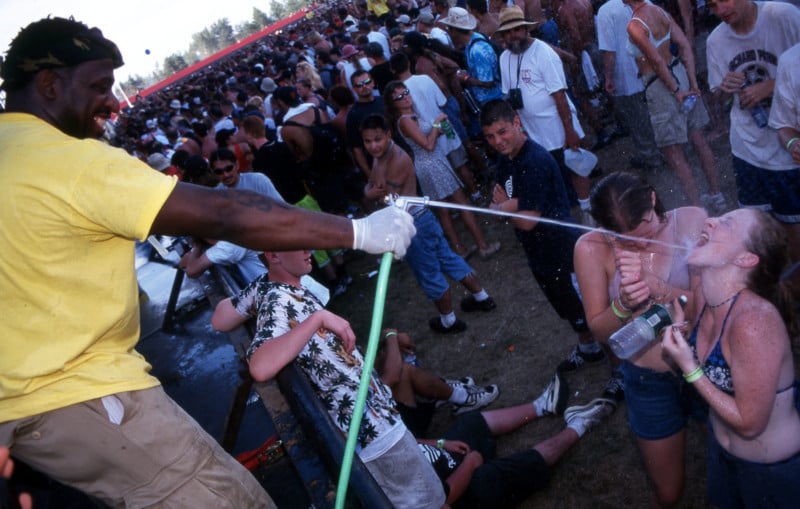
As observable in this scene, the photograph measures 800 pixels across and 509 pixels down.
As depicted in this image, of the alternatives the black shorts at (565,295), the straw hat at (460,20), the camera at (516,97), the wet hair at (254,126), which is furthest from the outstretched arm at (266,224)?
the straw hat at (460,20)

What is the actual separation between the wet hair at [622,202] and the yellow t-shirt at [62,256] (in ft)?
7.18

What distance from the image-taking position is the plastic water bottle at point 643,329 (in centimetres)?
261

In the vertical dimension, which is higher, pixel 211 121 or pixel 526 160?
pixel 211 121

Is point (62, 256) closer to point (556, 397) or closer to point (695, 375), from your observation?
point (695, 375)

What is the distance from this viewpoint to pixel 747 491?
8.04ft

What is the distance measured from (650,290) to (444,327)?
3.35 meters

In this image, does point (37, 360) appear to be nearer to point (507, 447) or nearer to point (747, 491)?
point (747, 491)

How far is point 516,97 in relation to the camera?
6.49 m

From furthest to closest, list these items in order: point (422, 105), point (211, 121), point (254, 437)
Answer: point (211, 121)
point (422, 105)
point (254, 437)


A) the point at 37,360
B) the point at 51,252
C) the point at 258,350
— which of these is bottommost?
the point at 258,350

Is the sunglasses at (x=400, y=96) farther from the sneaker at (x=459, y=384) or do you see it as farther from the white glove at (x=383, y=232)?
the white glove at (x=383, y=232)

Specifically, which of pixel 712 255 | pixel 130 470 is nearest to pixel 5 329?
pixel 130 470

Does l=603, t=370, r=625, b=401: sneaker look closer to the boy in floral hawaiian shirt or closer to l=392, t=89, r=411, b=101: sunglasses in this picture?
the boy in floral hawaiian shirt

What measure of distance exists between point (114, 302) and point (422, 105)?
226 inches
